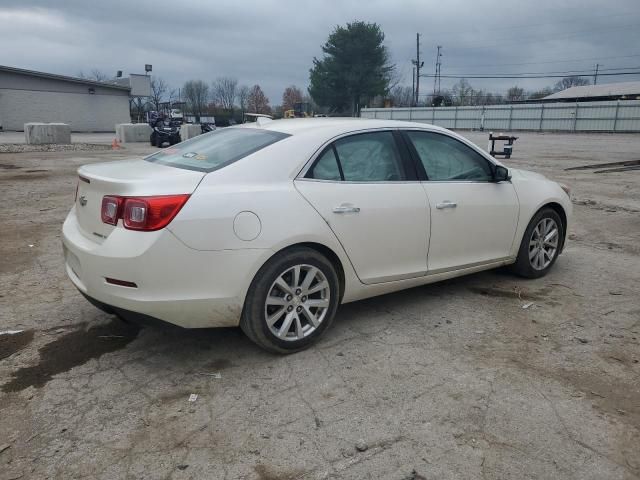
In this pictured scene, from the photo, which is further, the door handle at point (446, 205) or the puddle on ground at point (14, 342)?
the door handle at point (446, 205)

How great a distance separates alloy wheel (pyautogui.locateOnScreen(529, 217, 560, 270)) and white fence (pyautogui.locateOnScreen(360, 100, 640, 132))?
36.1 m

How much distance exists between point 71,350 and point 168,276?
1.14m

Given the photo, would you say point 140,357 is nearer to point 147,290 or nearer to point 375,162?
point 147,290

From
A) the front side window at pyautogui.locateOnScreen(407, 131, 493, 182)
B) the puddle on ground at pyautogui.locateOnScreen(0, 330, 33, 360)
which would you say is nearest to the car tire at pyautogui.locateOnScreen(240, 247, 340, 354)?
the front side window at pyautogui.locateOnScreen(407, 131, 493, 182)

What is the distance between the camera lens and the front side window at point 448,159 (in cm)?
437

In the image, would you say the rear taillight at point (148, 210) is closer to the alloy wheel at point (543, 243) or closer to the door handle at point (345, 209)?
the door handle at point (345, 209)

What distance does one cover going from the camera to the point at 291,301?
355 centimetres

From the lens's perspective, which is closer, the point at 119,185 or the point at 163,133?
the point at 119,185

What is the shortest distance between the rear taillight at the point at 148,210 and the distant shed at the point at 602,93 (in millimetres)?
54995

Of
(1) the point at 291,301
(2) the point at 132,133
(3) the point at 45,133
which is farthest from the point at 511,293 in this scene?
(2) the point at 132,133

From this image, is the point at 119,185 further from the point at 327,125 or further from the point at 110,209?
the point at 327,125

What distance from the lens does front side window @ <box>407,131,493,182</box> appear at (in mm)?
4367

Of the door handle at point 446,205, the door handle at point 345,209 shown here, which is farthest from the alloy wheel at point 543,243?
the door handle at point 345,209

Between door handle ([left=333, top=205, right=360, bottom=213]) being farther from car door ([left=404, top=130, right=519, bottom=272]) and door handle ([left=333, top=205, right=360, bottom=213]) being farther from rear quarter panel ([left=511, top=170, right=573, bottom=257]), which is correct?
rear quarter panel ([left=511, top=170, right=573, bottom=257])
